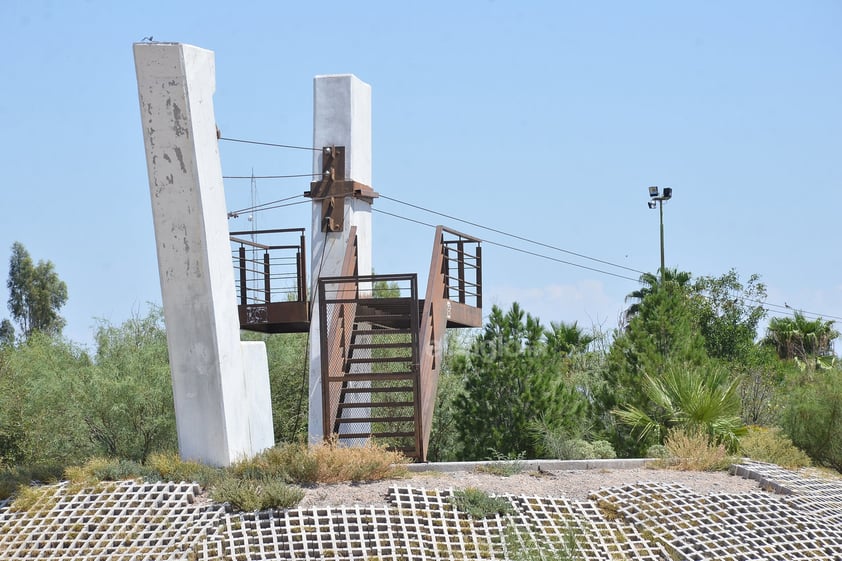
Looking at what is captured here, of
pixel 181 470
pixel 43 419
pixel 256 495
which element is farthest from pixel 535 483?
pixel 43 419

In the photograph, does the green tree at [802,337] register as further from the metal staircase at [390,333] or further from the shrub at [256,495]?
the shrub at [256,495]

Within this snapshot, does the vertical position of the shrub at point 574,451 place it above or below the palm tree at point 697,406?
below

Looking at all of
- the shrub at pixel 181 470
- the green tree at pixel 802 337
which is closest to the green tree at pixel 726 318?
the green tree at pixel 802 337

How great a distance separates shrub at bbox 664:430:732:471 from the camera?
15.2 meters

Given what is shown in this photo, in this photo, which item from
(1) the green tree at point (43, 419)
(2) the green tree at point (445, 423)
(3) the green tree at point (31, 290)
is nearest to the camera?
(1) the green tree at point (43, 419)

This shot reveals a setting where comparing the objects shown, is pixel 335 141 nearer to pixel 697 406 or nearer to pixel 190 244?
pixel 190 244

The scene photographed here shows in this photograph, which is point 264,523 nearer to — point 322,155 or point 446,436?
point 322,155

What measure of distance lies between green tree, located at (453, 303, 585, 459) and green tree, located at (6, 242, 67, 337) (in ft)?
133

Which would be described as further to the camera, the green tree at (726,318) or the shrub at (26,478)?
the green tree at (726,318)

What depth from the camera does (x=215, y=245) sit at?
14.4 metres

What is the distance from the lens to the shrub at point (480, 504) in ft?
40.6

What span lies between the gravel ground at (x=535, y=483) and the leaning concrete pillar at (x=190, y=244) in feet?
6.48

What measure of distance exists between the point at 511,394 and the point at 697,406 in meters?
4.14

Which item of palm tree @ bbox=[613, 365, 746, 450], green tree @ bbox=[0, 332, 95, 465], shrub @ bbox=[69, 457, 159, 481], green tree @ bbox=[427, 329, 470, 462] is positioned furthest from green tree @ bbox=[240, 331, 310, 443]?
shrub @ bbox=[69, 457, 159, 481]
